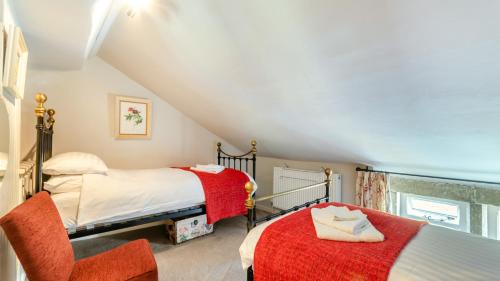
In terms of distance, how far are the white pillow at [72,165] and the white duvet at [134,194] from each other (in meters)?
0.06

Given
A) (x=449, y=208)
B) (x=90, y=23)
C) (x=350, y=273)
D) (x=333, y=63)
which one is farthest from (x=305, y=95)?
(x=449, y=208)

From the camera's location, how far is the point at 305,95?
2084 mm

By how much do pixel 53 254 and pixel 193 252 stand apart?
1482 millimetres

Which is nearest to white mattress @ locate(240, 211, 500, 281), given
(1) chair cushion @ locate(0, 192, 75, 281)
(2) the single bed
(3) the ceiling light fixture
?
(2) the single bed

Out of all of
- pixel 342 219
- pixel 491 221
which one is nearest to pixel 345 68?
pixel 342 219

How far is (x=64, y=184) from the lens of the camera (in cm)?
203

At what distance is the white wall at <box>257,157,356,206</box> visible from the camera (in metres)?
3.13

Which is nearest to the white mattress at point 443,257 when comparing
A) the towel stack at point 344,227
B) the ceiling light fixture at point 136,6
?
the towel stack at point 344,227

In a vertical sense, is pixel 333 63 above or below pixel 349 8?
below

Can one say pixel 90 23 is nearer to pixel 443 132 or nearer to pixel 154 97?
pixel 154 97

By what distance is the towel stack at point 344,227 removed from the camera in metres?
1.32

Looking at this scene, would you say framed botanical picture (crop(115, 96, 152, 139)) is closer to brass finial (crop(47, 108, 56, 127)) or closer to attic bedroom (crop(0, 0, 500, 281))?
attic bedroom (crop(0, 0, 500, 281))

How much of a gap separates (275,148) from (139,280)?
252 cm

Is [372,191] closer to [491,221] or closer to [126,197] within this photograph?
[491,221]
